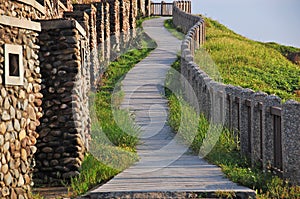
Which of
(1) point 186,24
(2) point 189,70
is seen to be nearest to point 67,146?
(2) point 189,70

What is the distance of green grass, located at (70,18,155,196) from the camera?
13344 millimetres

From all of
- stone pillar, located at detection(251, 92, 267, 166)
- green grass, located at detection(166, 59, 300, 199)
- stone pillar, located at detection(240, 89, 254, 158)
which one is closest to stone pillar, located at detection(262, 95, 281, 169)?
green grass, located at detection(166, 59, 300, 199)

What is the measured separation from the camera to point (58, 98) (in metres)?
14.6

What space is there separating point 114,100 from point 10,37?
1128 centimetres

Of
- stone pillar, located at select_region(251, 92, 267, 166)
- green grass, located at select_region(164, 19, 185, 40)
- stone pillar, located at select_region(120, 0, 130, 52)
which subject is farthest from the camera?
green grass, located at select_region(164, 19, 185, 40)

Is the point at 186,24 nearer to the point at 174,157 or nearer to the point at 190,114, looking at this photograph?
the point at 190,114

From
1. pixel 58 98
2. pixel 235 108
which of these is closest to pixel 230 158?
pixel 235 108

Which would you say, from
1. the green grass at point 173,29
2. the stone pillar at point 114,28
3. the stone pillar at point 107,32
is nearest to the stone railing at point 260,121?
the stone pillar at point 107,32

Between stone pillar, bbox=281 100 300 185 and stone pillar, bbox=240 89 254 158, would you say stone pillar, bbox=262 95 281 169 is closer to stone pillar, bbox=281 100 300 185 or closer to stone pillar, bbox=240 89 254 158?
stone pillar, bbox=281 100 300 185

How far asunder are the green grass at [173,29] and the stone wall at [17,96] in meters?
26.5

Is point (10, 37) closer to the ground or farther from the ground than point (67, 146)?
farther from the ground

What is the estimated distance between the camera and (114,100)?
2291 centimetres

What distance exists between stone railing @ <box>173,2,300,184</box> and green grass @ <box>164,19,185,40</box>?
2132cm

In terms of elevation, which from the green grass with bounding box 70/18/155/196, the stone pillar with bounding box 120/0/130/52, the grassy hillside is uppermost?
the stone pillar with bounding box 120/0/130/52
